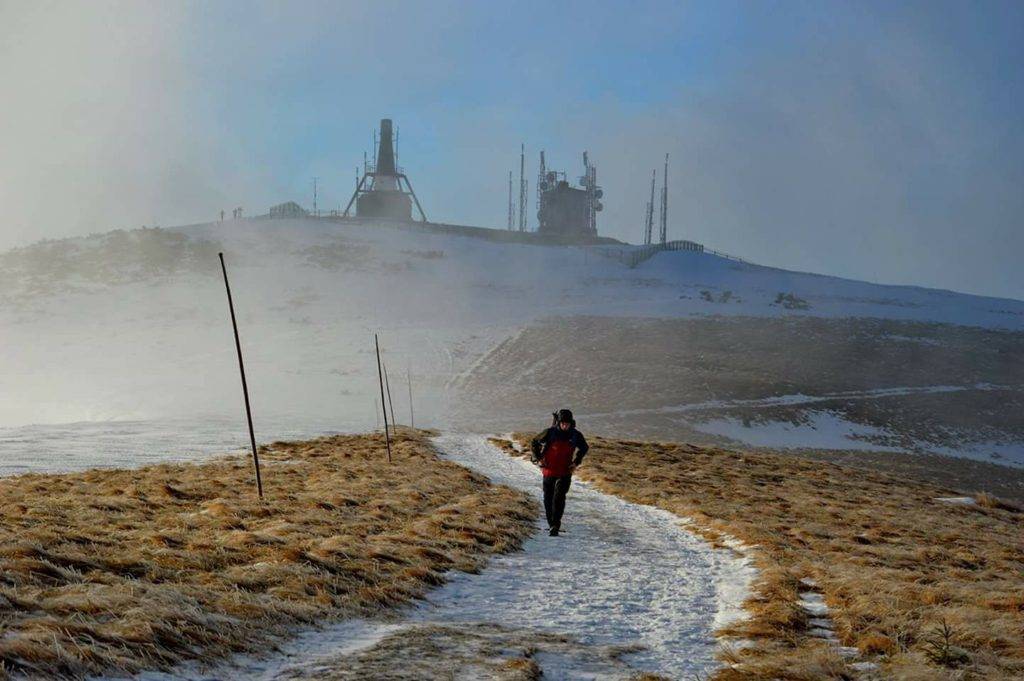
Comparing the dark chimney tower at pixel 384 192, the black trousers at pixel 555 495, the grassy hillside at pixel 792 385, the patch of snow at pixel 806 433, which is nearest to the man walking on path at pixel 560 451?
the black trousers at pixel 555 495

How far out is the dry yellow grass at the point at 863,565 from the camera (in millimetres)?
8602

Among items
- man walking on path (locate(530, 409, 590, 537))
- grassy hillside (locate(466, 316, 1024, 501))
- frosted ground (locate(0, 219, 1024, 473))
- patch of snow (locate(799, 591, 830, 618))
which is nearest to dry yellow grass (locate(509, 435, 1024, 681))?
patch of snow (locate(799, 591, 830, 618))

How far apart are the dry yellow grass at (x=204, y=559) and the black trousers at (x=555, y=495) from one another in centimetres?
65

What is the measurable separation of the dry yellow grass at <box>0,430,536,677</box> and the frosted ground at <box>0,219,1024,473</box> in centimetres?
1425

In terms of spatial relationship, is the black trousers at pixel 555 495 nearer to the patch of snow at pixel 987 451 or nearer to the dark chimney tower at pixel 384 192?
the patch of snow at pixel 987 451

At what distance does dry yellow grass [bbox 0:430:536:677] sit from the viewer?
284 inches

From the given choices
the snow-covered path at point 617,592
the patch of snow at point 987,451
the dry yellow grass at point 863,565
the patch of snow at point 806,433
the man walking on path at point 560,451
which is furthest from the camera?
the patch of snow at point 987,451

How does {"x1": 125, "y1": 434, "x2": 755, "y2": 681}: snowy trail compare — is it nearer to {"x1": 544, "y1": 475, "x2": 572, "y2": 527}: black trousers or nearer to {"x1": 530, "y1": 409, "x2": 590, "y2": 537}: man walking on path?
{"x1": 544, "y1": 475, "x2": 572, "y2": 527}: black trousers

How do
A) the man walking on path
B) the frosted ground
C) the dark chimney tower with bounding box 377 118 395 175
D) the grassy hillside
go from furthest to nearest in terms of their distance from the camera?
the dark chimney tower with bounding box 377 118 395 175 → the grassy hillside → the frosted ground → the man walking on path

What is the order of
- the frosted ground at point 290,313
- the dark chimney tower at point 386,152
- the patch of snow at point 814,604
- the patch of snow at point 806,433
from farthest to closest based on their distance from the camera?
the dark chimney tower at point 386,152, the frosted ground at point 290,313, the patch of snow at point 806,433, the patch of snow at point 814,604

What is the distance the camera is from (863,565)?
49.2 feet

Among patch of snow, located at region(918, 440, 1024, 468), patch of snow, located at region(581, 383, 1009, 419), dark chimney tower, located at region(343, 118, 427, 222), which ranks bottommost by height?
patch of snow, located at region(918, 440, 1024, 468)

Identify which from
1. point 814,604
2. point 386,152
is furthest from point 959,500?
point 386,152

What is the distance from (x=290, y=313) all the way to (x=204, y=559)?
8952cm
